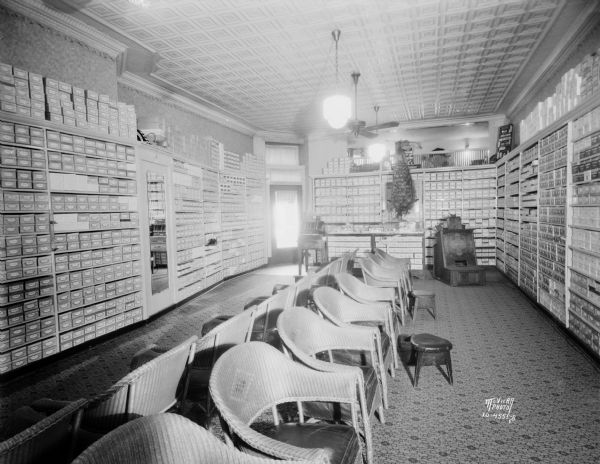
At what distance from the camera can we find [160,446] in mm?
1000

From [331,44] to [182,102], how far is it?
3.63 meters

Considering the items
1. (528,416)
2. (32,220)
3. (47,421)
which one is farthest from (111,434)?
(32,220)

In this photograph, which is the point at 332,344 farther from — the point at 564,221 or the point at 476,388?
the point at 564,221

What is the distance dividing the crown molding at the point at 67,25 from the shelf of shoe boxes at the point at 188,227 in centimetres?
181

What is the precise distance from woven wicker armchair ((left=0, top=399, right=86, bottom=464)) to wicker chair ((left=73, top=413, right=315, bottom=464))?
10.2 inches

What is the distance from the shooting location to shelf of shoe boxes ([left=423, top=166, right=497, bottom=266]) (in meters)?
9.39

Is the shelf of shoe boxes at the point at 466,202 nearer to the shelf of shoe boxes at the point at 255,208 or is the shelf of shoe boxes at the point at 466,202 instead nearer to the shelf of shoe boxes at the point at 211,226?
the shelf of shoe boxes at the point at 255,208

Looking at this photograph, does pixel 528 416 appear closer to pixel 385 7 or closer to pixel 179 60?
pixel 385 7

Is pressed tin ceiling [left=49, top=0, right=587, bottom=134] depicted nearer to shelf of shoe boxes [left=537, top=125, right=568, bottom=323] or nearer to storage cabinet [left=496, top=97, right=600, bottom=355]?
storage cabinet [left=496, top=97, right=600, bottom=355]

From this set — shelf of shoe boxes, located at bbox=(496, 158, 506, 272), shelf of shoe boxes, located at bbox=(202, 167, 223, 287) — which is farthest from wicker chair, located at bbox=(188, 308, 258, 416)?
shelf of shoe boxes, located at bbox=(496, 158, 506, 272)

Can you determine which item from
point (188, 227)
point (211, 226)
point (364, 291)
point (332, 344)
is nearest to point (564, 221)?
point (364, 291)

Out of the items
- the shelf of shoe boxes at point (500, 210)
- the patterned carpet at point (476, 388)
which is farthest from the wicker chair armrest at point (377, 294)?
the shelf of shoe boxes at point (500, 210)

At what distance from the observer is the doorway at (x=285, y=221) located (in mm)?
11219

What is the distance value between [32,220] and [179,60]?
351cm
